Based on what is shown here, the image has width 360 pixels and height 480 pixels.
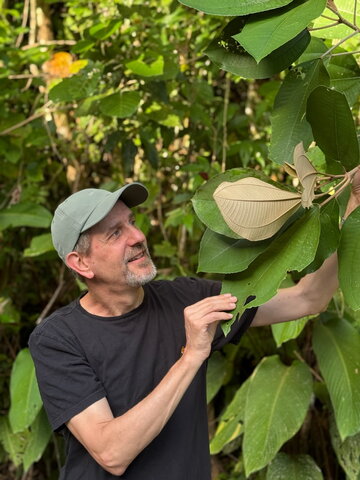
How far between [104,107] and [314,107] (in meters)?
1.58

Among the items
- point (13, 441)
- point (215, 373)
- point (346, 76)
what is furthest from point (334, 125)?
point (13, 441)

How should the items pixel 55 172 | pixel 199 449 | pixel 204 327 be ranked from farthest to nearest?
pixel 55 172 < pixel 199 449 < pixel 204 327

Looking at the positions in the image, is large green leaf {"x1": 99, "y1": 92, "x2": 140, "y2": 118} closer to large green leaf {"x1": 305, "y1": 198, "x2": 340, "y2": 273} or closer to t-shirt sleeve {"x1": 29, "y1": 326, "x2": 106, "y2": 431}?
t-shirt sleeve {"x1": 29, "y1": 326, "x2": 106, "y2": 431}

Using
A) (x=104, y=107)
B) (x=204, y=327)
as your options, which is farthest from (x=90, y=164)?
(x=204, y=327)

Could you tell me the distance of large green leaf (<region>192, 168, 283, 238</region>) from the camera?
1.38 m

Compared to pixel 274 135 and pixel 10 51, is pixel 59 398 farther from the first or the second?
pixel 10 51

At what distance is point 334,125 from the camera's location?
1.29 meters

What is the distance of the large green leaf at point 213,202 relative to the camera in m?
1.38

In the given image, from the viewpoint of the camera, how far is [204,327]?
5.15 feet

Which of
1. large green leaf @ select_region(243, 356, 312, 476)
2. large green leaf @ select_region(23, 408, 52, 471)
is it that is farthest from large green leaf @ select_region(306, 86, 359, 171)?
large green leaf @ select_region(23, 408, 52, 471)

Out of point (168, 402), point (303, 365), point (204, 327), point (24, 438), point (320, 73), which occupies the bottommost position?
point (24, 438)

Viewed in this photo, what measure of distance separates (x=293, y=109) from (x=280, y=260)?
1.10 feet

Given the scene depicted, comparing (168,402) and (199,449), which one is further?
(199,449)

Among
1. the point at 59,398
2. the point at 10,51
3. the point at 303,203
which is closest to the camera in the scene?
the point at 303,203
